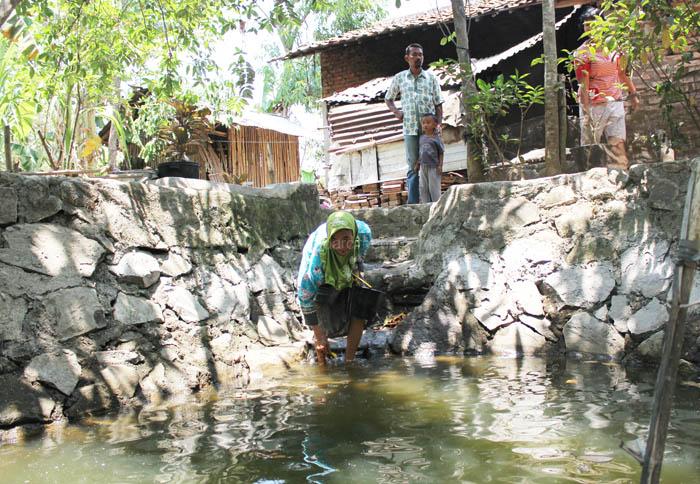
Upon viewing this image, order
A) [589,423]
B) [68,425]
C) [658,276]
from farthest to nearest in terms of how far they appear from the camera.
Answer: [658,276] < [68,425] < [589,423]

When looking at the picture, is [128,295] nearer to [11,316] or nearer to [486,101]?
[11,316]

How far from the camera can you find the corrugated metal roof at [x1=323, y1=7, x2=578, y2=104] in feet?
39.8

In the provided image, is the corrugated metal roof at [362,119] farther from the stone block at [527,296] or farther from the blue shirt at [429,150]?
the stone block at [527,296]

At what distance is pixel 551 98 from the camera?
282 inches

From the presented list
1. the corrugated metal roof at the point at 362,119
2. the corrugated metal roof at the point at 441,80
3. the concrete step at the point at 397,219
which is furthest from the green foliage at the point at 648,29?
the corrugated metal roof at the point at 362,119

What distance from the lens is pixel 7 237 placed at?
461 centimetres

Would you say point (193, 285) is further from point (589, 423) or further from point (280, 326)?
point (589, 423)

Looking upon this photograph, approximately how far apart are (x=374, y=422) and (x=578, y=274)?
2.77 m

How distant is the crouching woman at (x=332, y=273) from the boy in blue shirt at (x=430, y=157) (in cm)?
256

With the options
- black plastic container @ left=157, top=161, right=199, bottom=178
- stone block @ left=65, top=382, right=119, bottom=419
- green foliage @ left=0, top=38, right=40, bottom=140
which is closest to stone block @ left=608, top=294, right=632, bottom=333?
stone block @ left=65, top=382, right=119, bottom=419

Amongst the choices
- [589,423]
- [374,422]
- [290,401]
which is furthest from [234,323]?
[589,423]

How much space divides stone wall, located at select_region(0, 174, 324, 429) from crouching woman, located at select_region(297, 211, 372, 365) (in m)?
0.46

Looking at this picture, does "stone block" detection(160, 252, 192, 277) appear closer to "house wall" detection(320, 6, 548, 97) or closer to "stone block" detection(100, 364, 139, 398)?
"stone block" detection(100, 364, 139, 398)

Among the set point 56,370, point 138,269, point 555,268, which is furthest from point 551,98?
point 56,370
